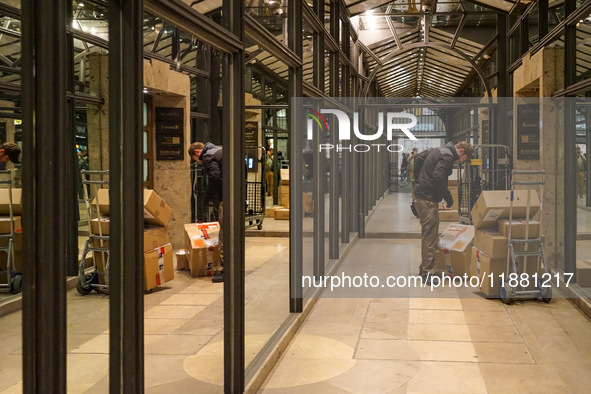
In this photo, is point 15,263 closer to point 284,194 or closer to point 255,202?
point 255,202

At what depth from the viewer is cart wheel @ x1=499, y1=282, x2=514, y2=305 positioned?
570cm

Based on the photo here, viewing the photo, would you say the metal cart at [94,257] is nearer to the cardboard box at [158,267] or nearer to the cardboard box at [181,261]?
the cardboard box at [158,267]

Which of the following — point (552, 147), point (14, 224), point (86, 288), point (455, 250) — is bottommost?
point (455, 250)

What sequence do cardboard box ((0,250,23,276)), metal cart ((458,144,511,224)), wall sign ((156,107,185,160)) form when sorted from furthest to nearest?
metal cart ((458,144,511,224)) < wall sign ((156,107,185,160)) < cardboard box ((0,250,23,276))

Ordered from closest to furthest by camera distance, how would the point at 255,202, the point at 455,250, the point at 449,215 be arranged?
the point at 455,250, the point at 449,215, the point at 255,202

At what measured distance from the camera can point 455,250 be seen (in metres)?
6.73

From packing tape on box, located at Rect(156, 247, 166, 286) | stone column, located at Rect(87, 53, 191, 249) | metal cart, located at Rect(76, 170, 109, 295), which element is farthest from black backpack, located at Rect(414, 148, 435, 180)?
metal cart, located at Rect(76, 170, 109, 295)

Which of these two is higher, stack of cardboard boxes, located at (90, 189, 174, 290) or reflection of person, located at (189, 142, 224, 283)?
reflection of person, located at (189, 142, 224, 283)

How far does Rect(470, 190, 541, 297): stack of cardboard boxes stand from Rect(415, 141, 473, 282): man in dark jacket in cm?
58

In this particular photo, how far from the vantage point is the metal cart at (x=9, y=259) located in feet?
5.60

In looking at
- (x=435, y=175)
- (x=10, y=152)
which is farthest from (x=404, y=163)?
(x=10, y=152)

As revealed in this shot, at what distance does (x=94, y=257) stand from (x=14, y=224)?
3.62 ft

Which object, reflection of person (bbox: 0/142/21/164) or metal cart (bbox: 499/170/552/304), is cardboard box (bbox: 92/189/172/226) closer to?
metal cart (bbox: 499/170/552/304)

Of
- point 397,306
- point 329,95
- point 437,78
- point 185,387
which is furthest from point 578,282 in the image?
point 437,78
